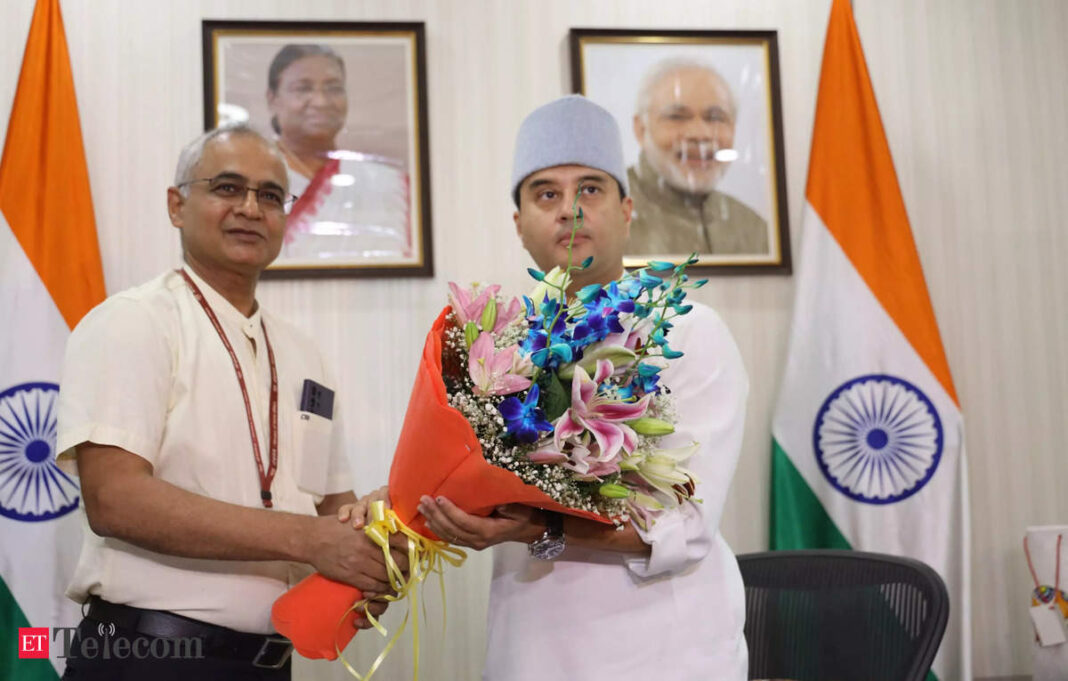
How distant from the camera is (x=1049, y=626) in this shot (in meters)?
2.69

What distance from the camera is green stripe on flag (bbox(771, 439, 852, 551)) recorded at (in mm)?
2973

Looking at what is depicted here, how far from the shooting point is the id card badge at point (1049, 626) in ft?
8.77

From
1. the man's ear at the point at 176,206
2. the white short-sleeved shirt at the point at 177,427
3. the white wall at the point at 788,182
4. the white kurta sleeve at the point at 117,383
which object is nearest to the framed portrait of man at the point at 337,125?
the white wall at the point at 788,182

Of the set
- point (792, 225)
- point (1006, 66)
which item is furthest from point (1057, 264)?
point (792, 225)

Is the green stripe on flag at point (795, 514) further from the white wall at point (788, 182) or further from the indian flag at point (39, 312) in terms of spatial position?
the indian flag at point (39, 312)

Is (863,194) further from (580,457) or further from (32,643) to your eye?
(32,643)

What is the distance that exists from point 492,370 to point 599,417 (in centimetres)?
17

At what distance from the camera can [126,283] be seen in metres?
2.89

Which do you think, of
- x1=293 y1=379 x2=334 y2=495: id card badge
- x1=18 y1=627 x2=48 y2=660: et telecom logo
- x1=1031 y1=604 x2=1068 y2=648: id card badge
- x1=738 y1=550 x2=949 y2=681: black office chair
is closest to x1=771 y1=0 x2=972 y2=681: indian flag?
x1=1031 y1=604 x2=1068 y2=648: id card badge

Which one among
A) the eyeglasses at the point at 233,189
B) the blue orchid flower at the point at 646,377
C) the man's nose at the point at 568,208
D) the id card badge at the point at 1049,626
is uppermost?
the eyeglasses at the point at 233,189

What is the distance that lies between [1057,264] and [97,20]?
10.6ft

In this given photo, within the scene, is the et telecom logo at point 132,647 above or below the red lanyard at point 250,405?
below

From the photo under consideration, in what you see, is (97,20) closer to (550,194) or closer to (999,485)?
(550,194)

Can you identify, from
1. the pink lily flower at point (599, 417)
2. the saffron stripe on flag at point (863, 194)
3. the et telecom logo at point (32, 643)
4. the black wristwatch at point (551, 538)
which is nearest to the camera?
the pink lily flower at point (599, 417)
